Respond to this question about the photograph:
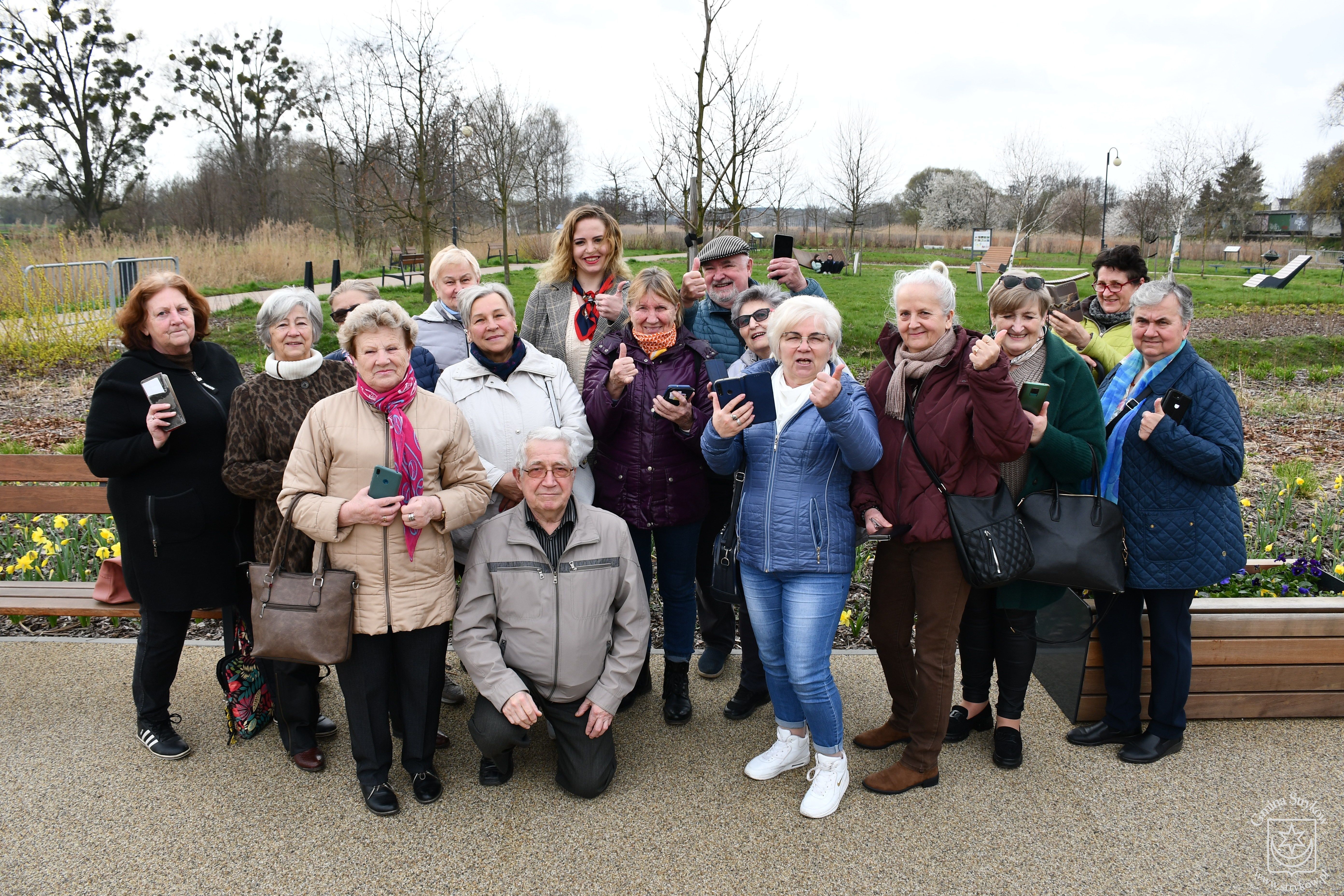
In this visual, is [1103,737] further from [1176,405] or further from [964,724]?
[1176,405]

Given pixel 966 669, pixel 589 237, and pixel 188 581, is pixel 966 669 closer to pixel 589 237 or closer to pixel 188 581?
pixel 589 237

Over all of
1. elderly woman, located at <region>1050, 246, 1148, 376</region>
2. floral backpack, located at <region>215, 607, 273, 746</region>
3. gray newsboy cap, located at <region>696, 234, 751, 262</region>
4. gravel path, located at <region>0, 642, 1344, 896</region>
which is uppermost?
gray newsboy cap, located at <region>696, 234, 751, 262</region>

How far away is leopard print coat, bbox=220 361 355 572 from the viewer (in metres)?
3.07

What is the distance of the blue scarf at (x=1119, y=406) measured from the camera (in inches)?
127

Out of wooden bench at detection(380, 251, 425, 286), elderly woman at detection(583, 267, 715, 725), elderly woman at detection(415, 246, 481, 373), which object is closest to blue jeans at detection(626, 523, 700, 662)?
elderly woman at detection(583, 267, 715, 725)

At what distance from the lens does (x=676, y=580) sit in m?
3.70

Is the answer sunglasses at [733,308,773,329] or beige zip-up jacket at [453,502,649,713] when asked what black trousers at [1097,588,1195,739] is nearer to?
sunglasses at [733,308,773,329]

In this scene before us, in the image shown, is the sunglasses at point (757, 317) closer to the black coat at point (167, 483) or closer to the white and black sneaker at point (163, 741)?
the black coat at point (167, 483)

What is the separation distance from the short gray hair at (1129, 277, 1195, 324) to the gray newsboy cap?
1667 millimetres

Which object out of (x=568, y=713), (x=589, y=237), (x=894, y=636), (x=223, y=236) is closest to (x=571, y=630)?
(x=568, y=713)

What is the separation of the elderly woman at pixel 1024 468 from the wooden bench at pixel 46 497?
410 centimetres

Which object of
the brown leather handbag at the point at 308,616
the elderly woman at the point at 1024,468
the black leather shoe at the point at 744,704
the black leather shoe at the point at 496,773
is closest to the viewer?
the brown leather handbag at the point at 308,616

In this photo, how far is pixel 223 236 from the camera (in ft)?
88.1

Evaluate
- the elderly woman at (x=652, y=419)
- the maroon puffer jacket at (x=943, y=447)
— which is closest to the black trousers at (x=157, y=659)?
the elderly woman at (x=652, y=419)
